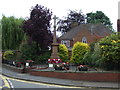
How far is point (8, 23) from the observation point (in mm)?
37781

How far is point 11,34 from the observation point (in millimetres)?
36406

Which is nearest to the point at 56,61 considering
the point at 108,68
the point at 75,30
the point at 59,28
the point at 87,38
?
the point at 108,68

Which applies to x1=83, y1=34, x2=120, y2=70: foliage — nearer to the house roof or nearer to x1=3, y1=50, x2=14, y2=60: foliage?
x1=3, y1=50, x2=14, y2=60: foliage

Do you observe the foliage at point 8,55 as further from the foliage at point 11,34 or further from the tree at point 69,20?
the tree at point 69,20

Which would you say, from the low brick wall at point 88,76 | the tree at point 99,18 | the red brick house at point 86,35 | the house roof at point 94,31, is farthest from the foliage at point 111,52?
the tree at point 99,18

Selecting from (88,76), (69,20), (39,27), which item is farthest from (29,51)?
(69,20)

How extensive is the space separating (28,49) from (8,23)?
1079 centimetres

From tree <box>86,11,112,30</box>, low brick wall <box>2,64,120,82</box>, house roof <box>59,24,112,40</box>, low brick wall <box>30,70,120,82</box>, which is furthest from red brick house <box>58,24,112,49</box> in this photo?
tree <box>86,11,112,30</box>

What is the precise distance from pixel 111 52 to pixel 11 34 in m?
25.0

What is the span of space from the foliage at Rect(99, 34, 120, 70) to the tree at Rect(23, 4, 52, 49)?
14.3 metres

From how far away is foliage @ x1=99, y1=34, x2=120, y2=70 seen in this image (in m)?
15.0

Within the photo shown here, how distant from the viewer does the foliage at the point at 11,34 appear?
36.2 meters

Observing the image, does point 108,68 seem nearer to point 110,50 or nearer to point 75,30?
point 110,50

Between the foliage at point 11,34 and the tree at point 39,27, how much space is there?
7262 mm
